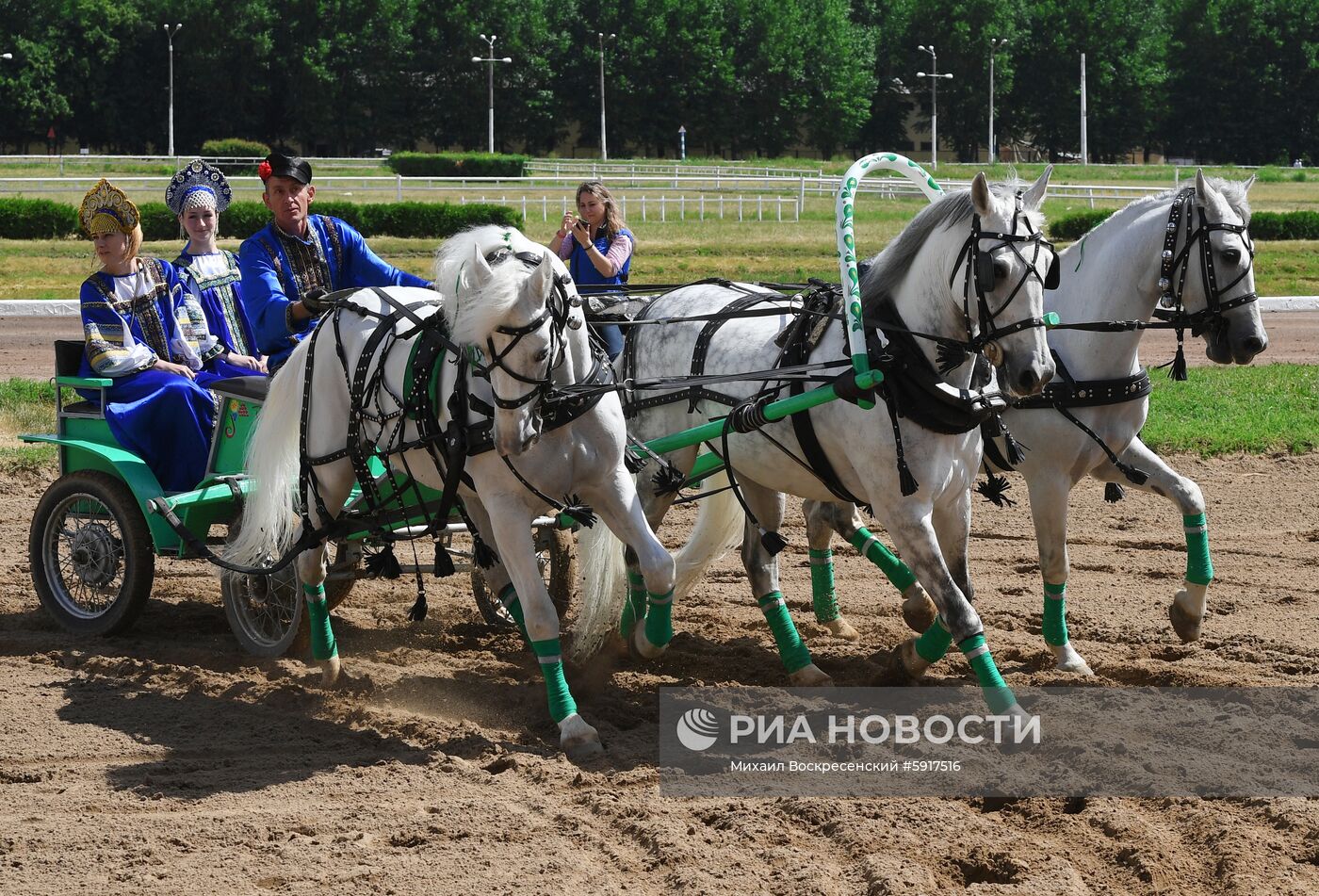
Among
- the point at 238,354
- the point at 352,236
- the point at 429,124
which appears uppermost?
the point at 429,124

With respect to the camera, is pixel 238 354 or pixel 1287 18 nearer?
pixel 238 354

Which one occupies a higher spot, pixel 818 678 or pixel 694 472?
pixel 694 472

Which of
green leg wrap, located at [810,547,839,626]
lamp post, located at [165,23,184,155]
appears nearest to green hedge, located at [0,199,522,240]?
green leg wrap, located at [810,547,839,626]

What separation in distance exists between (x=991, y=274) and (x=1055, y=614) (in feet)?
6.48

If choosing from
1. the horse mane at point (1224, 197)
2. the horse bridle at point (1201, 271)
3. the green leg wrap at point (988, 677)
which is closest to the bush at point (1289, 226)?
the horse mane at point (1224, 197)

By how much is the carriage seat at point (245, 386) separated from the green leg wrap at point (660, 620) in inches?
90.5

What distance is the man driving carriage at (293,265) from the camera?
702cm

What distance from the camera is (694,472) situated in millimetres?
6969

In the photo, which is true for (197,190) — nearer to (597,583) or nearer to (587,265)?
(587,265)

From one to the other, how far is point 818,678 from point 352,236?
330cm

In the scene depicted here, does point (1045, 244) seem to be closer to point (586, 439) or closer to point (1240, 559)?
point (586, 439)

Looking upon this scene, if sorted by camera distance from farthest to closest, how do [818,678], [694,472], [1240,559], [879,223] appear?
[879,223]
[1240,559]
[694,472]
[818,678]

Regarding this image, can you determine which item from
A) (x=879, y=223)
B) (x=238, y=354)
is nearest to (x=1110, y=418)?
(x=238, y=354)

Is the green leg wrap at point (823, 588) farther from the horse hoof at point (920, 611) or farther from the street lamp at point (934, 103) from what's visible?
the street lamp at point (934, 103)
